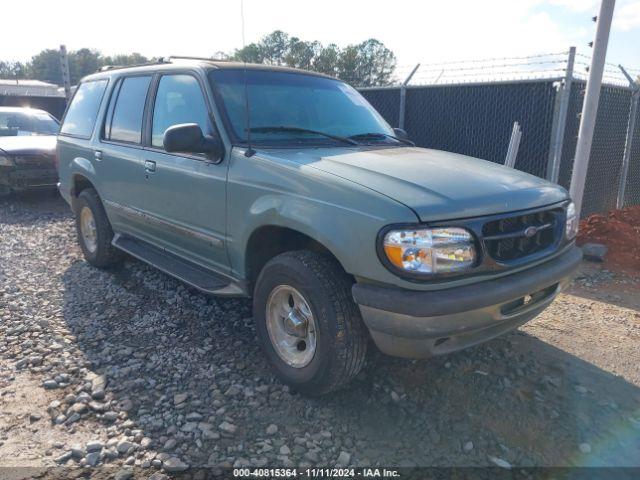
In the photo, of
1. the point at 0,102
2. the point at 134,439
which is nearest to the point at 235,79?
the point at 134,439

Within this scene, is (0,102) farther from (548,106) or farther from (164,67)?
(548,106)

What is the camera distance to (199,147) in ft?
11.0

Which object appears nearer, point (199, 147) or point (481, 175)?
point (481, 175)

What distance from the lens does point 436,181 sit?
2891 mm

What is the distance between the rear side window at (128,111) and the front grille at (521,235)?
9.99 ft

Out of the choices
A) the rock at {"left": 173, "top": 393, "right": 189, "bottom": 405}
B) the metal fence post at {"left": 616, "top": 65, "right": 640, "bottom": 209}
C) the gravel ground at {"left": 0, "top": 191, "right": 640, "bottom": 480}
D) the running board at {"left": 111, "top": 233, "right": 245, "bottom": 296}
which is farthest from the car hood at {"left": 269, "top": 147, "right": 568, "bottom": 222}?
the metal fence post at {"left": 616, "top": 65, "right": 640, "bottom": 209}

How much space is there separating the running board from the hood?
4842mm

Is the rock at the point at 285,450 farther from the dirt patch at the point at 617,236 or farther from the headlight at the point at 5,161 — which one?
the headlight at the point at 5,161

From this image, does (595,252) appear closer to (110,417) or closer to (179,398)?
(179,398)

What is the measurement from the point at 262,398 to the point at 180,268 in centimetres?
139

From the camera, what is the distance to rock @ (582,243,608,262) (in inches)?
233

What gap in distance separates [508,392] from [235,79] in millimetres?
2814

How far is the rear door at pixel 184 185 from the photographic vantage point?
11.7ft

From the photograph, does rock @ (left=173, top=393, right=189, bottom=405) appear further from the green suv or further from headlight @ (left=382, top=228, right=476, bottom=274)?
headlight @ (left=382, top=228, right=476, bottom=274)
